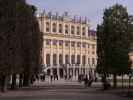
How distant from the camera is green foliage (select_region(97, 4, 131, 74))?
54.9 meters

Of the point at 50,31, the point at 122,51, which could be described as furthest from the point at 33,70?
the point at 50,31

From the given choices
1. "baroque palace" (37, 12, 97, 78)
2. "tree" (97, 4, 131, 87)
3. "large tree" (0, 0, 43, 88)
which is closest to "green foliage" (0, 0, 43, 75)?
"large tree" (0, 0, 43, 88)

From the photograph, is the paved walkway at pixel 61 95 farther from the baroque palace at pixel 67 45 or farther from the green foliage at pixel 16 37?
the baroque palace at pixel 67 45

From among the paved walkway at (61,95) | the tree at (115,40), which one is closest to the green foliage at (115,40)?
the tree at (115,40)

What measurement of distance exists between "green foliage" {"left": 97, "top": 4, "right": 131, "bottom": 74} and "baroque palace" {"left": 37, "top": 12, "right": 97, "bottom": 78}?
83748 mm

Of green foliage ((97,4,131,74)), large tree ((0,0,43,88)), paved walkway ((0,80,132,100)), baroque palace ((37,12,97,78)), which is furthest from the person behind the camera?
baroque palace ((37,12,97,78))

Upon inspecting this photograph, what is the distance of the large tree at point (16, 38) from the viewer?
44625mm

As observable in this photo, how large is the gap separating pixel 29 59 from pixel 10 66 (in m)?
10.8

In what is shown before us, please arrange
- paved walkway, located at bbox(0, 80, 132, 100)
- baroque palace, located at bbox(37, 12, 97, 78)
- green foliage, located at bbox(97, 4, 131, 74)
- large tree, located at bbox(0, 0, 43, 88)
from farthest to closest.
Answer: baroque palace, located at bbox(37, 12, 97, 78) < green foliage, located at bbox(97, 4, 131, 74) < large tree, located at bbox(0, 0, 43, 88) < paved walkway, located at bbox(0, 80, 132, 100)

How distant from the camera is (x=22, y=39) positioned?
5125cm

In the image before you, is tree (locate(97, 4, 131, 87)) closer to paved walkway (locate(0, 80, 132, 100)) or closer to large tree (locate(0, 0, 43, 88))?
paved walkway (locate(0, 80, 132, 100))

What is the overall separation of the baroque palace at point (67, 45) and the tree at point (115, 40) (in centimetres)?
8373

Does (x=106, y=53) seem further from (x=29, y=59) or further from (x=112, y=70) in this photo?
(x=29, y=59)

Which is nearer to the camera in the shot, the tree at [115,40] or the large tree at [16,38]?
the large tree at [16,38]
